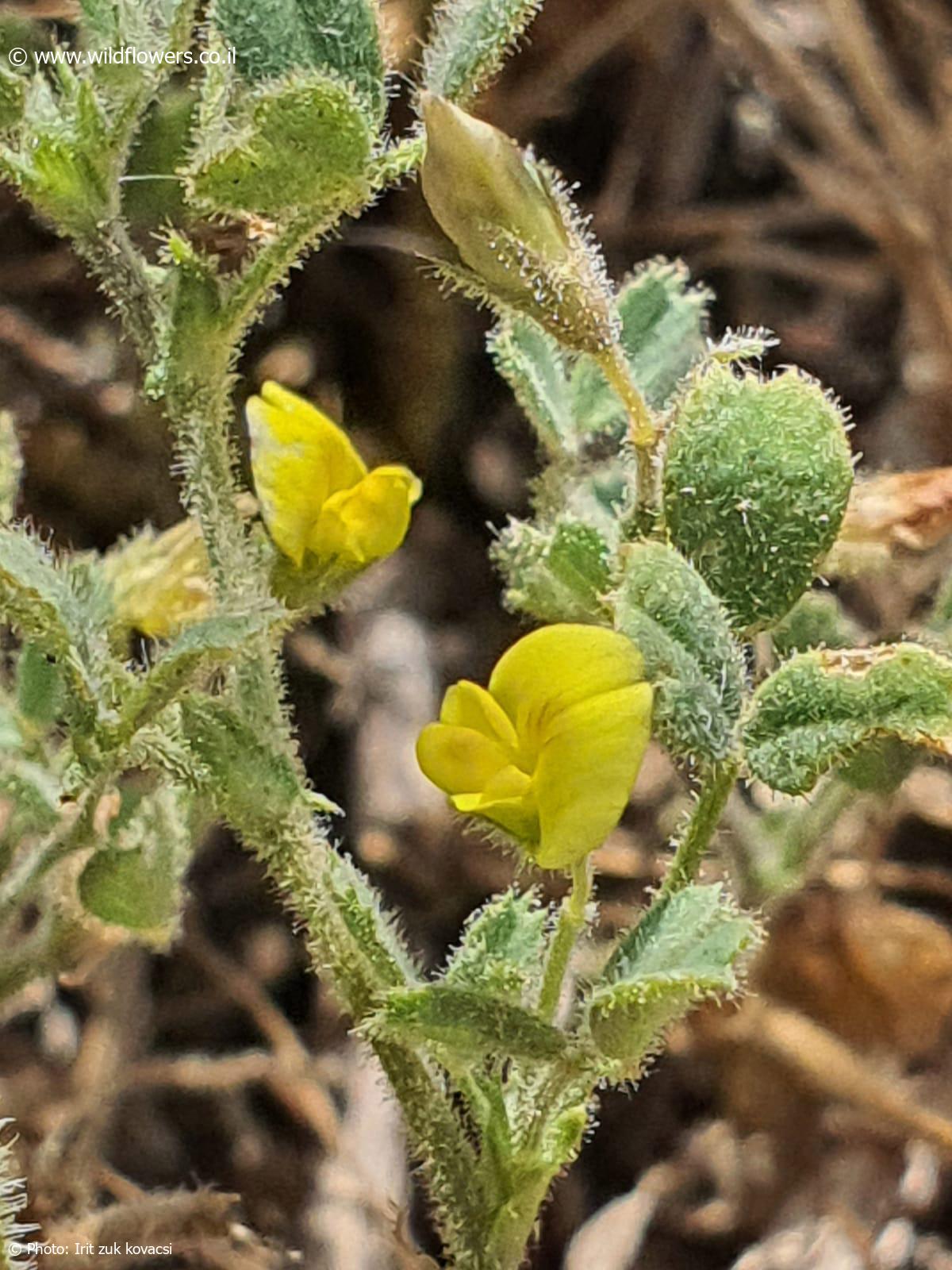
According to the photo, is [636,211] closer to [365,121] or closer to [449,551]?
[449,551]

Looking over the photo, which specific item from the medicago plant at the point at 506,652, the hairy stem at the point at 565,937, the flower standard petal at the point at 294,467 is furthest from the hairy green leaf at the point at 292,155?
the hairy stem at the point at 565,937

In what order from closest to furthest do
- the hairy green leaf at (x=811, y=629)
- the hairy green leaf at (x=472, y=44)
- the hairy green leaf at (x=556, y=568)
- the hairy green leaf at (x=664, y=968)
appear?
the hairy green leaf at (x=664, y=968) < the hairy green leaf at (x=472, y=44) < the hairy green leaf at (x=556, y=568) < the hairy green leaf at (x=811, y=629)

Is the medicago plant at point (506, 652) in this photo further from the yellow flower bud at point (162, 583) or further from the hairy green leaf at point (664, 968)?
the yellow flower bud at point (162, 583)

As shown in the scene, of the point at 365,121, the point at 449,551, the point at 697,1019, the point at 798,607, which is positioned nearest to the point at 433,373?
the point at 449,551

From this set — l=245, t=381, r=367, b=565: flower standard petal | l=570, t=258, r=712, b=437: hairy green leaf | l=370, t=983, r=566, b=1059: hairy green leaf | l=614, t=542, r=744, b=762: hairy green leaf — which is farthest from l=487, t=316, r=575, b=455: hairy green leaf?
l=370, t=983, r=566, b=1059: hairy green leaf

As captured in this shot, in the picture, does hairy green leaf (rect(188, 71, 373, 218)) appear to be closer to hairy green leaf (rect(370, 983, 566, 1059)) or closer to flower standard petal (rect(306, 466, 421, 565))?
flower standard petal (rect(306, 466, 421, 565))

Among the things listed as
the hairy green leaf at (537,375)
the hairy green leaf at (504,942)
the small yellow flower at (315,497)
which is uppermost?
the hairy green leaf at (537,375)
